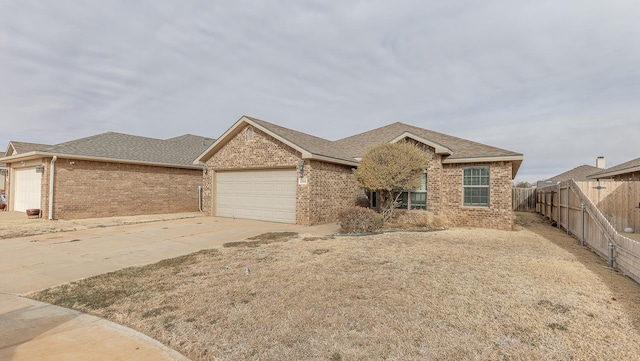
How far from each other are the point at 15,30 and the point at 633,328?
1870cm

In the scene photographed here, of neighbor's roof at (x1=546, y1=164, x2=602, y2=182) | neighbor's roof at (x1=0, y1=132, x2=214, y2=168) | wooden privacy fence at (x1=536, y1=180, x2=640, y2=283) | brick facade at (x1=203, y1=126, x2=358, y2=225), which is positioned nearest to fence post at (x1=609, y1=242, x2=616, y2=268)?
wooden privacy fence at (x1=536, y1=180, x2=640, y2=283)

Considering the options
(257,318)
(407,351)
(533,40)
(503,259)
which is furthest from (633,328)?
(533,40)

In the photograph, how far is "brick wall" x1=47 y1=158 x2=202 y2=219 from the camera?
1470 cm

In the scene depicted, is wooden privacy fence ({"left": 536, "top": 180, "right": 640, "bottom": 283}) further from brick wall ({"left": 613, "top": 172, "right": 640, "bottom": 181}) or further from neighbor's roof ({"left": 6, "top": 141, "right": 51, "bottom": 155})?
neighbor's roof ({"left": 6, "top": 141, "right": 51, "bottom": 155})

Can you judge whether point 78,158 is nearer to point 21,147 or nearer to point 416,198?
point 21,147

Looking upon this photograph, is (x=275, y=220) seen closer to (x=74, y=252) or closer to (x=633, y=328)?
(x=74, y=252)

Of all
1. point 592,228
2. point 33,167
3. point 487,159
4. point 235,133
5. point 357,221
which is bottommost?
point 357,221

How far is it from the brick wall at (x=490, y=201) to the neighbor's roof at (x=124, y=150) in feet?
50.2

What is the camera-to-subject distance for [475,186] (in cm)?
1355

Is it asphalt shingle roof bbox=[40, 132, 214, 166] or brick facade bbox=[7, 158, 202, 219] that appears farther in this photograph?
asphalt shingle roof bbox=[40, 132, 214, 166]

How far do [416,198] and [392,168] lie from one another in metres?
2.89

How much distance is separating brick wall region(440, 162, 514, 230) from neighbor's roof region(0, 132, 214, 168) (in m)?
15.3

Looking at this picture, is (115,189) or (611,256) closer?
(611,256)

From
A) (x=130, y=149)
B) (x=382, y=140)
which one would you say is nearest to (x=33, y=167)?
(x=130, y=149)
